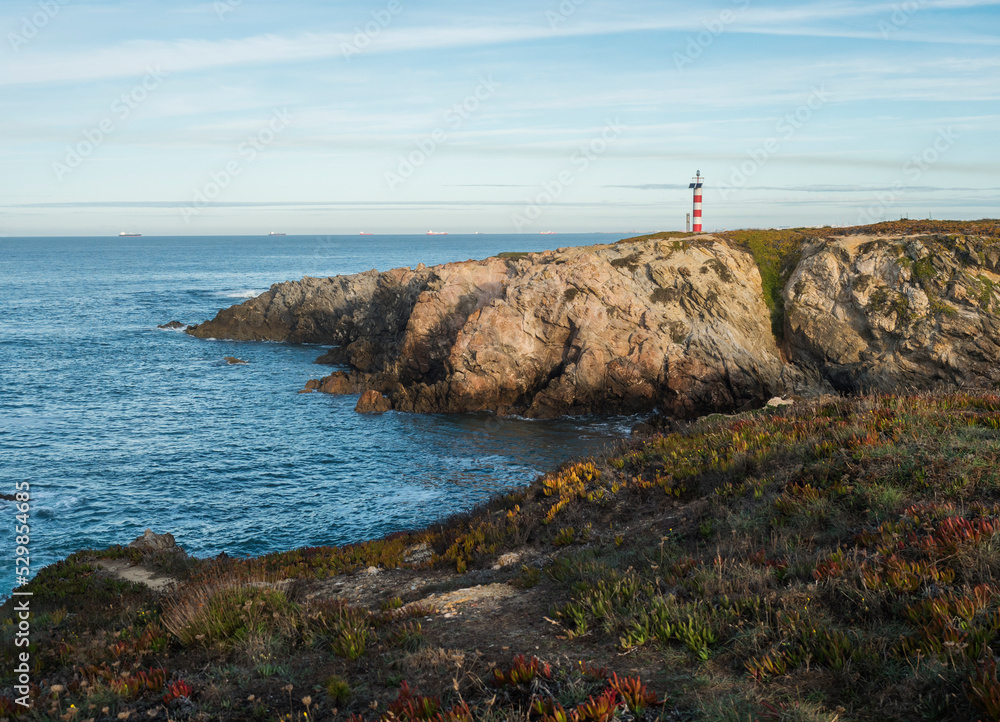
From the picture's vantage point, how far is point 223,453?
28.6 meters

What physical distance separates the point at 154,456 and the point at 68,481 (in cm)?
358

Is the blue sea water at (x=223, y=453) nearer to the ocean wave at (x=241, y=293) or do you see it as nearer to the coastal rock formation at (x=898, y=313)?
the coastal rock formation at (x=898, y=313)

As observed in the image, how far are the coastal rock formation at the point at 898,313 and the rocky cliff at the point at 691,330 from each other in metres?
0.07

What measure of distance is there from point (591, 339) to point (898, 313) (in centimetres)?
1559

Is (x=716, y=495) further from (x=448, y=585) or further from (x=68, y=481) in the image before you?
(x=68, y=481)

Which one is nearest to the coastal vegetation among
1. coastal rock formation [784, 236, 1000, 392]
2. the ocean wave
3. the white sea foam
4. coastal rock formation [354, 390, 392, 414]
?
coastal rock formation [784, 236, 1000, 392]

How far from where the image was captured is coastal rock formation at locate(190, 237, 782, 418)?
33656 mm

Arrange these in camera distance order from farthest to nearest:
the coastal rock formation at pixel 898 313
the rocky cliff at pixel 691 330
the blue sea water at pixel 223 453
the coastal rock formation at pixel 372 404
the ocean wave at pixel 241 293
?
1. the ocean wave at pixel 241 293
2. the coastal rock formation at pixel 372 404
3. the rocky cliff at pixel 691 330
4. the coastal rock formation at pixel 898 313
5. the blue sea water at pixel 223 453

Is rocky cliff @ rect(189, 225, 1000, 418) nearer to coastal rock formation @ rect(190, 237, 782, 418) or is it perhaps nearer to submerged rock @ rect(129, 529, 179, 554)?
coastal rock formation @ rect(190, 237, 782, 418)

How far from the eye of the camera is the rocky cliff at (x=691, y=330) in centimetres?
3138

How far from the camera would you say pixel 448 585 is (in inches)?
406

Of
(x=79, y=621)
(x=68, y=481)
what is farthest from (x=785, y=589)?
(x=68, y=481)

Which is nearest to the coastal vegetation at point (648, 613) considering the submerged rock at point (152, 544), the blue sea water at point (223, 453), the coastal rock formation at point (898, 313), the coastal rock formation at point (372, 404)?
the submerged rock at point (152, 544)

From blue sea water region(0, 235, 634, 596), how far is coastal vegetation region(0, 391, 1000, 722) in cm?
853
